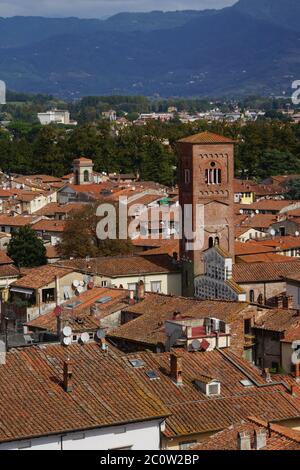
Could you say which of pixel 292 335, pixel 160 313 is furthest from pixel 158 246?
pixel 292 335

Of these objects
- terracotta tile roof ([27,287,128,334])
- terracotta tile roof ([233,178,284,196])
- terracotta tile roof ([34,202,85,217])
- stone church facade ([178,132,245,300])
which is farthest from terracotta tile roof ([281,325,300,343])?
terracotta tile roof ([233,178,284,196])

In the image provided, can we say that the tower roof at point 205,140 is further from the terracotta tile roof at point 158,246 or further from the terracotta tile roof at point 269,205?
the terracotta tile roof at point 269,205

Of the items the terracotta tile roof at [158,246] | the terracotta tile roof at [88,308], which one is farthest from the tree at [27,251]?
the terracotta tile roof at [88,308]

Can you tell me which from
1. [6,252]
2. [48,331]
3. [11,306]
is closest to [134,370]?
[48,331]

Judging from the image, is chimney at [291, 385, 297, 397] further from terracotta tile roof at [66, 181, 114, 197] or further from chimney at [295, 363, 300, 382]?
terracotta tile roof at [66, 181, 114, 197]

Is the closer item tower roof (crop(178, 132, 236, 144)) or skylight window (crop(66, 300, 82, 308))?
skylight window (crop(66, 300, 82, 308))

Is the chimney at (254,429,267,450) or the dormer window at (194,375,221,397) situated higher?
the chimney at (254,429,267,450)
